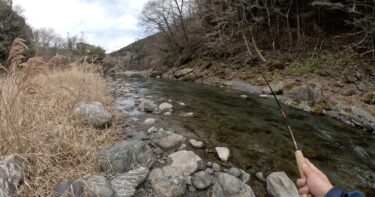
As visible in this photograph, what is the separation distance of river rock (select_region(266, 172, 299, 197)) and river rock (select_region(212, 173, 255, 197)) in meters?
0.28

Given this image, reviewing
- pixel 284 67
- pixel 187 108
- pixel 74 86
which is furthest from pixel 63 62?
pixel 284 67

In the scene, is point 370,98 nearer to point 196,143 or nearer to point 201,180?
point 196,143

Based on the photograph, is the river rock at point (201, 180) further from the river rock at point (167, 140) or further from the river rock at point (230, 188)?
the river rock at point (167, 140)

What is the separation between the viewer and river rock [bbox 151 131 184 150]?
3.94 meters

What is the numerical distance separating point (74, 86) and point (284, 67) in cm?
1022

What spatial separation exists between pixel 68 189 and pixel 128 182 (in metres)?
0.56

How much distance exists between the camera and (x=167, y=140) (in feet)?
13.2

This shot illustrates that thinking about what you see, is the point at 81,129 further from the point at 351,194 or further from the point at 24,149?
the point at 351,194

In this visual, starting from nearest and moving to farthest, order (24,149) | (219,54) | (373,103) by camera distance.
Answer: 1. (24,149)
2. (373,103)
3. (219,54)

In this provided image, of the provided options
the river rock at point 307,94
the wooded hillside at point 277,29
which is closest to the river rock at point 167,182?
the river rock at point 307,94

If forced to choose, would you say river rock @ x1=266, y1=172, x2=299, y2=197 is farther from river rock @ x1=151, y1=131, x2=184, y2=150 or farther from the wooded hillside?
the wooded hillside

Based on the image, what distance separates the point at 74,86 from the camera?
579cm

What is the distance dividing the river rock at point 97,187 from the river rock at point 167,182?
0.50m

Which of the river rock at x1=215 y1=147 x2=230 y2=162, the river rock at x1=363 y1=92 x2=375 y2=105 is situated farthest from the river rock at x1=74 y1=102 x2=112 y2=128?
the river rock at x1=363 y1=92 x2=375 y2=105
